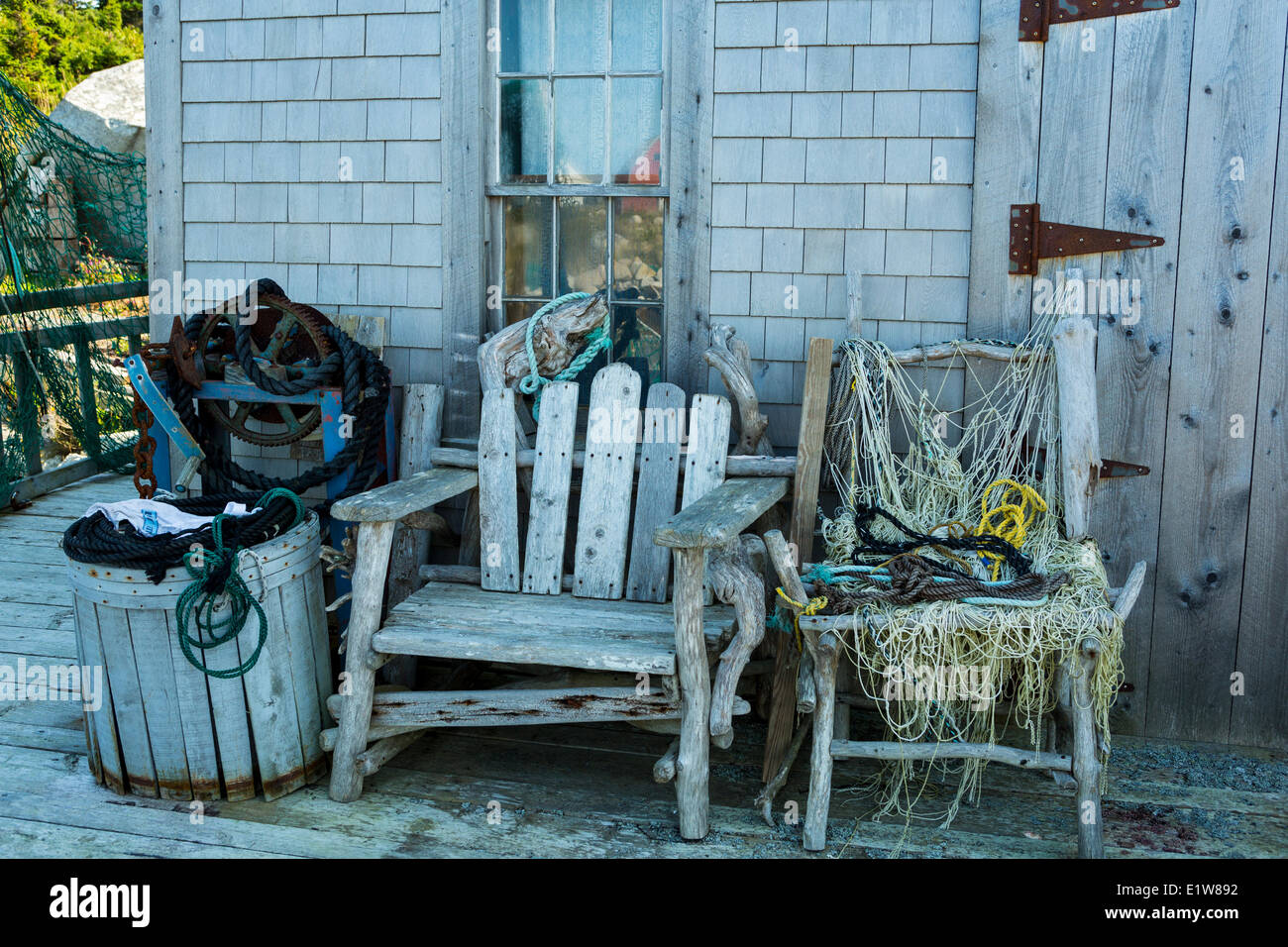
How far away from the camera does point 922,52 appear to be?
331 cm

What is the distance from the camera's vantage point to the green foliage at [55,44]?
13500mm

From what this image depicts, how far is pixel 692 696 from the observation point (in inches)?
109

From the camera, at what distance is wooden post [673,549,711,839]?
8.87 ft

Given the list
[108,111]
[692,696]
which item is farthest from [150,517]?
[108,111]

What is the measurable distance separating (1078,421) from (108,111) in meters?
11.0

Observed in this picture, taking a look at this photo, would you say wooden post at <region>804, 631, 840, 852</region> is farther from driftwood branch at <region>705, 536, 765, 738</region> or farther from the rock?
the rock

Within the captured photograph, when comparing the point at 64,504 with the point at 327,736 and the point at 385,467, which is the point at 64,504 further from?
the point at 327,736

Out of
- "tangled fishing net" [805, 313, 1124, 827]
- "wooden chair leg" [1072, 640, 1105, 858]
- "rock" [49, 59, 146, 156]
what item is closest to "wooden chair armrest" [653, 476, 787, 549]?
"tangled fishing net" [805, 313, 1124, 827]

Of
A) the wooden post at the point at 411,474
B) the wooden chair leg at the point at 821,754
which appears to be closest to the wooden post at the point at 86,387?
the wooden post at the point at 411,474

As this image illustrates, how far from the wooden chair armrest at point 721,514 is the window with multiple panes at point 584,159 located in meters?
0.71

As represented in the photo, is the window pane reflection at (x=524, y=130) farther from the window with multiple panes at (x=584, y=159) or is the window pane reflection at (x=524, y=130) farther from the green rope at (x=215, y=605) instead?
the green rope at (x=215, y=605)
